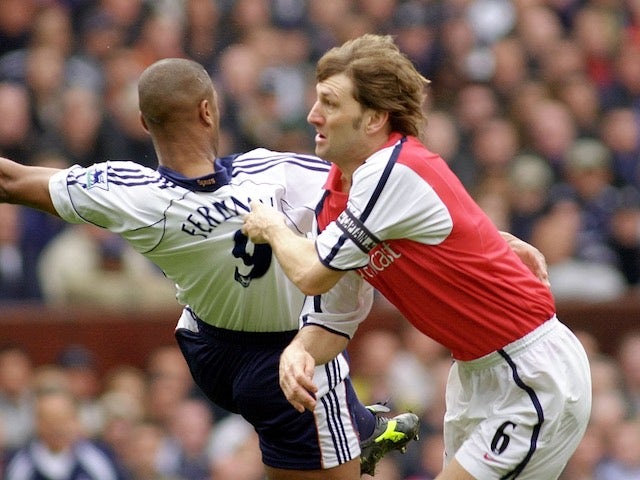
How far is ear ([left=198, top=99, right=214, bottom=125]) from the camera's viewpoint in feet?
19.8

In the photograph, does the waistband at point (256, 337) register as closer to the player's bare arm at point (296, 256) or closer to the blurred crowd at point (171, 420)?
the player's bare arm at point (296, 256)

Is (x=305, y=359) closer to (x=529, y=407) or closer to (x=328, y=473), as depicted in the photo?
(x=529, y=407)

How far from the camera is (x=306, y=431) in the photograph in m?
6.42

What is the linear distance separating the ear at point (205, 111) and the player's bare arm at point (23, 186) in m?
0.65

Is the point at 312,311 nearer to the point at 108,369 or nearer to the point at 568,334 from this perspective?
the point at 568,334

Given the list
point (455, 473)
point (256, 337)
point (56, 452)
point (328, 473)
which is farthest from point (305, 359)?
point (56, 452)

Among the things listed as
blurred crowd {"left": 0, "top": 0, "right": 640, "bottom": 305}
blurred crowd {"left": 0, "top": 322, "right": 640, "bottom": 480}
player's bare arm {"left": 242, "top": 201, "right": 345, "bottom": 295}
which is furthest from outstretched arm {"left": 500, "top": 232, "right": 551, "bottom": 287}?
blurred crowd {"left": 0, "top": 0, "right": 640, "bottom": 305}

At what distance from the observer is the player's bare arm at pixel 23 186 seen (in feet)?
20.0

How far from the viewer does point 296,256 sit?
5660mm

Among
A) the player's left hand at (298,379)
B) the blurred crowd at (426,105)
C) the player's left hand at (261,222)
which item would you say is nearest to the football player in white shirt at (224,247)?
the player's left hand at (261,222)

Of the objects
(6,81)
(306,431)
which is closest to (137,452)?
(6,81)

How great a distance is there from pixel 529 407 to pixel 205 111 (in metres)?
1.67

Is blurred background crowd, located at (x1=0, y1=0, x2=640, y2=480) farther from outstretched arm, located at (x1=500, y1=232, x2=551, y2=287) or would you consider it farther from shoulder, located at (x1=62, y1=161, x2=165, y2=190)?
outstretched arm, located at (x1=500, y1=232, x2=551, y2=287)

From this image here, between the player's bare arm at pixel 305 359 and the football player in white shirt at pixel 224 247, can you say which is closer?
the player's bare arm at pixel 305 359
